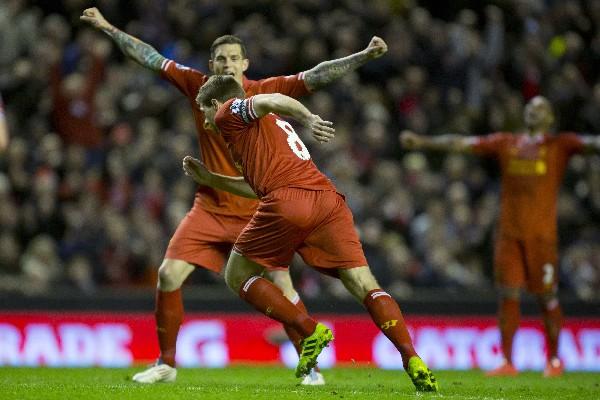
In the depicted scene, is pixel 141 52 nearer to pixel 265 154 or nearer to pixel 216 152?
pixel 216 152

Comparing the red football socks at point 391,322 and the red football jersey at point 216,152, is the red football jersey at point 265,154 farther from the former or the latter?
the red football jersey at point 216,152

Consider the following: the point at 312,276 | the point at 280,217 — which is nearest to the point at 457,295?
the point at 312,276

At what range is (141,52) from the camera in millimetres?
10008

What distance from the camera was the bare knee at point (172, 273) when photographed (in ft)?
31.3

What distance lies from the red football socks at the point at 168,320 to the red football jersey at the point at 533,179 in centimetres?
398

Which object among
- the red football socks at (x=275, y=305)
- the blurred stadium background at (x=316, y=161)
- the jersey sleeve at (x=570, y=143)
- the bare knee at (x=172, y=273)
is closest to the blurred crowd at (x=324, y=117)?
the blurred stadium background at (x=316, y=161)

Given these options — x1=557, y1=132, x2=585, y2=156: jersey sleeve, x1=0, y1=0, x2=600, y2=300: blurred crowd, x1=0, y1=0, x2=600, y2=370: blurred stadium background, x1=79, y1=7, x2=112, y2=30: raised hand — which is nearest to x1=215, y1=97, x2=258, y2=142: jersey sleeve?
x1=79, y1=7, x2=112, y2=30: raised hand

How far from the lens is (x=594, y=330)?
13742 millimetres

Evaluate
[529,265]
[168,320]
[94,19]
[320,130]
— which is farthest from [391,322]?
[529,265]

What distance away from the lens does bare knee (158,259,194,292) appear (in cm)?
954

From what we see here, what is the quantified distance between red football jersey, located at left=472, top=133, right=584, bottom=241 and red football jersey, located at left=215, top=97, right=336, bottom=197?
4.13 metres

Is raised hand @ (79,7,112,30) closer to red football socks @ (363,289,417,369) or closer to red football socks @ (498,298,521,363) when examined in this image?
red football socks @ (363,289,417,369)

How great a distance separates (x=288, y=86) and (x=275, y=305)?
6.22 feet

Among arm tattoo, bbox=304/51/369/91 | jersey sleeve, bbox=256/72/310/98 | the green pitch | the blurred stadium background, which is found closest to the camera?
the green pitch
